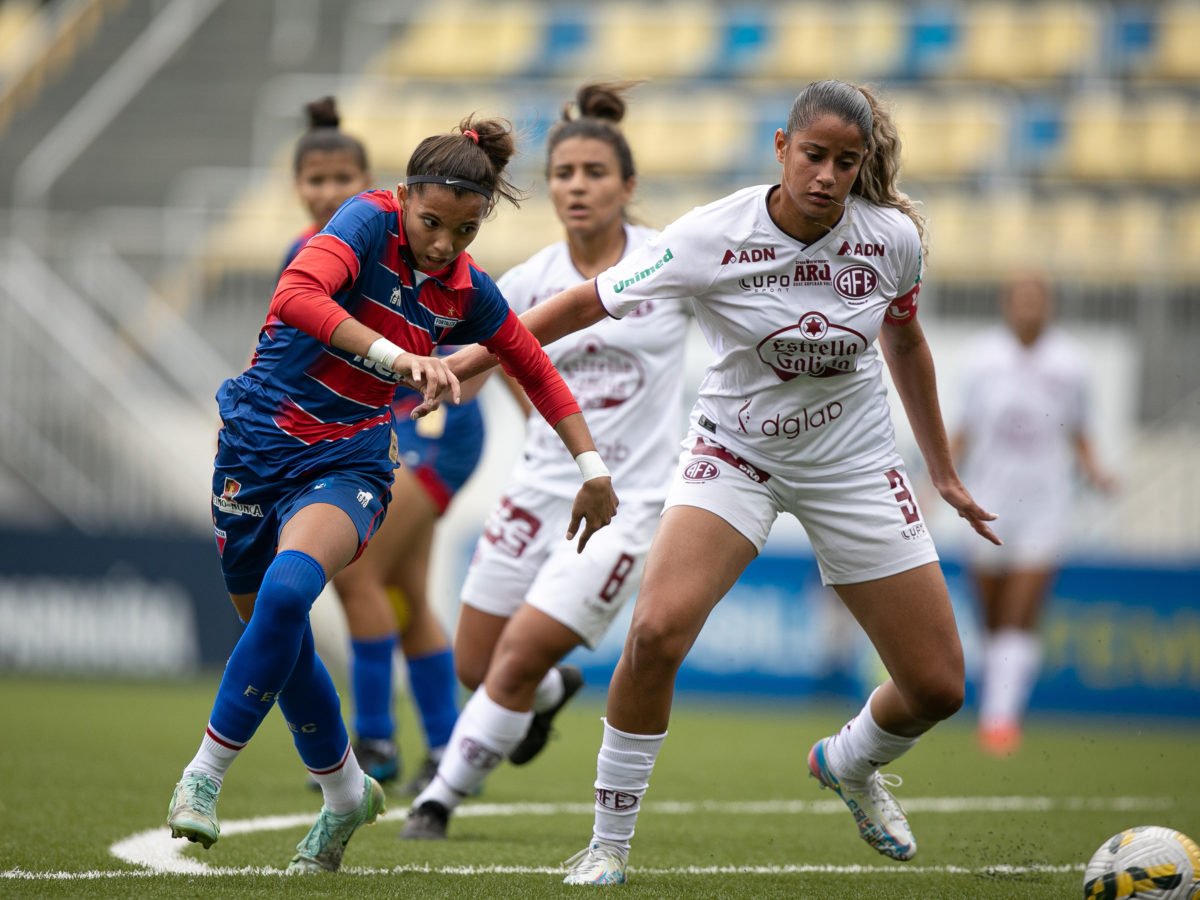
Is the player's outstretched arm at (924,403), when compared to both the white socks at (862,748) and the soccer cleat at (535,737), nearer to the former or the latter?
the white socks at (862,748)

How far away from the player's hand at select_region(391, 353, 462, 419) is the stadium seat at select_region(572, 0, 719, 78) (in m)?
14.3

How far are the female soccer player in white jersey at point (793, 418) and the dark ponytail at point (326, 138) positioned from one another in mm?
2190

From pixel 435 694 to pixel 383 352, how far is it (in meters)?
2.73

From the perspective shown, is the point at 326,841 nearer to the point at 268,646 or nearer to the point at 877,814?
the point at 268,646

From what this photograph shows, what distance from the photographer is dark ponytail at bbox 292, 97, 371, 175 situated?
5.96 meters

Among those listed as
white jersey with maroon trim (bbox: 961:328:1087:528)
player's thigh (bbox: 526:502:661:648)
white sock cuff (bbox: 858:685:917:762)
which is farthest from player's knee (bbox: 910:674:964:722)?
white jersey with maroon trim (bbox: 961:328:1087:528)

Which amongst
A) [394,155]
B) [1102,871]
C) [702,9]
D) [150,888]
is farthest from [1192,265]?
[150,888]

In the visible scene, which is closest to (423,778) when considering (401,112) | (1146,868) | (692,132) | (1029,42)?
(1146,868)

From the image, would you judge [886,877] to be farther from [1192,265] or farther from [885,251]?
[1192,265]

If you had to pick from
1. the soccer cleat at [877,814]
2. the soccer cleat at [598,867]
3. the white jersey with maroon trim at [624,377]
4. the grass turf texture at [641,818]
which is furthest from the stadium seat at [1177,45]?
the soccer cleat at [598,867]

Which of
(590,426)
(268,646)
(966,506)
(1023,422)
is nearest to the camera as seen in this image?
(268,646)

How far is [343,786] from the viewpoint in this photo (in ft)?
13.1

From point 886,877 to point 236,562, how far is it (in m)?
2.14

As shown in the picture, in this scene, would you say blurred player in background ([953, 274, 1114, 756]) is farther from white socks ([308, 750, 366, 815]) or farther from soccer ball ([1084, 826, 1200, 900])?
white socks ([308, 750, 366, 815])
